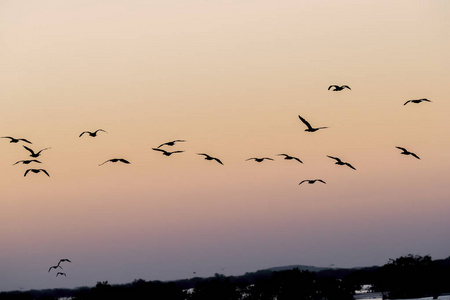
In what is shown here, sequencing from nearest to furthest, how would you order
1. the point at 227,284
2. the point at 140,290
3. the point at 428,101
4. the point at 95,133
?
the point at 428,101 < the point at 95,133 < the point at 140,290 < the point at 227,284

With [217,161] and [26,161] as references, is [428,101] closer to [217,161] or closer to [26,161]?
[217,161]

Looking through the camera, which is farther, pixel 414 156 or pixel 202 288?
pixel 202 288

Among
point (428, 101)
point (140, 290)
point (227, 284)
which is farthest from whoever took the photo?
point (227, 284)

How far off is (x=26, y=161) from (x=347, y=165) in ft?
70.9

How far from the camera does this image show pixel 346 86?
162 ft

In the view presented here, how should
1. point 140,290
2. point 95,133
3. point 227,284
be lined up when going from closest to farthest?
point 95,133, point 140,290, point 227,284

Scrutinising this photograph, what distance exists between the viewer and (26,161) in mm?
54281

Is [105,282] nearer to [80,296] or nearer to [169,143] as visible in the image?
[80,296]

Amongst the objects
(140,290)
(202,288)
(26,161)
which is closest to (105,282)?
(140,290)

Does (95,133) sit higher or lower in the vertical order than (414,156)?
higher

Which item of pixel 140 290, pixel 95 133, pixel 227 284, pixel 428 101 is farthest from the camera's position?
pixel 227 284

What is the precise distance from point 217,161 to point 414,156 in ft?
39.0

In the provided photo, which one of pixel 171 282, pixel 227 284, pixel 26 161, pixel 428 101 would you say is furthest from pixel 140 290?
pixel 428 101

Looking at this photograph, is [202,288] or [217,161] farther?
[202,288]
